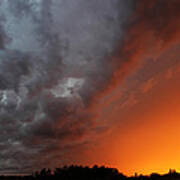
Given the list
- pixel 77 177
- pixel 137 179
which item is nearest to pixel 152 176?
pixel 137 179

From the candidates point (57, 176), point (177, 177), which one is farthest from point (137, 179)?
point (57, 176)

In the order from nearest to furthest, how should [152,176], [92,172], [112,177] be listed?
[152,176]
[112,177]
[92,172]

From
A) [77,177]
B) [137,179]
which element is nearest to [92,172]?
[77,177]

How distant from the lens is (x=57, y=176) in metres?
195

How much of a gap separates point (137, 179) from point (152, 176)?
11074mm

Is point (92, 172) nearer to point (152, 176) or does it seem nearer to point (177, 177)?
point (152, 176)

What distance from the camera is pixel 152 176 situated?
359 ft

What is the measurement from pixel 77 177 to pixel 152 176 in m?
91.7

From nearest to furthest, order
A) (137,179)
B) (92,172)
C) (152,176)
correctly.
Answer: (152,176)
(137,179)
(92,172)

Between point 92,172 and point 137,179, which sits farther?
point 92,172

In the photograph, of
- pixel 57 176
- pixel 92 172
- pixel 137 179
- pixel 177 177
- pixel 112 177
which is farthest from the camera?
pixel 57 176

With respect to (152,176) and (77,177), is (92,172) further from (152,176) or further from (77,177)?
(152,176)

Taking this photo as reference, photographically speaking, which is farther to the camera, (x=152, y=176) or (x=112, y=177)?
(x=112, y=177)

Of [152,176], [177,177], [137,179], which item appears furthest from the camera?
[137,179]
